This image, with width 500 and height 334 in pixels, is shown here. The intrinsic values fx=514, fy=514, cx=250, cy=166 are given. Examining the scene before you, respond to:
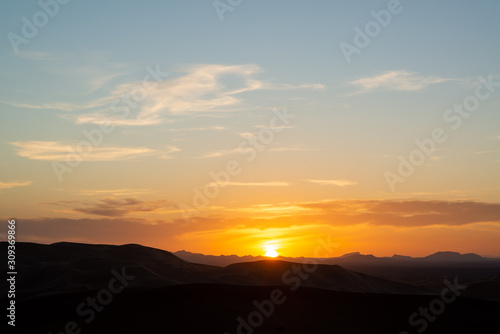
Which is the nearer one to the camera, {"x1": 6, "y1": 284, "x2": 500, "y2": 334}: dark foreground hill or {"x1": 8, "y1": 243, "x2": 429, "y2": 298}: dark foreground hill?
{"x1": 6, "y1": 284, "x2": 500, "y2": 334}: dark foreground hill

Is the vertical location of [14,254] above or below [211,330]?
above

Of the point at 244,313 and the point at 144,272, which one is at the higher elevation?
the point at 144,272

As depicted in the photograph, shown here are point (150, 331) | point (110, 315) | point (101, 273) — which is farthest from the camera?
point (101, 273)

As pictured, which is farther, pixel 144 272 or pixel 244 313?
pixel 144 272

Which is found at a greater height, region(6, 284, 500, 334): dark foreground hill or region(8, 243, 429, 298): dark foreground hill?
region(8, 243, 429, 298): dark foreground hill

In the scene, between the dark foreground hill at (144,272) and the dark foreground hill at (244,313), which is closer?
the dark foreground hill at (244,313)

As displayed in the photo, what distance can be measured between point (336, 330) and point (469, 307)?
517 cm

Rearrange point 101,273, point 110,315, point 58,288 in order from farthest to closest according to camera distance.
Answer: point 101,273
point 58,288
point 110,315

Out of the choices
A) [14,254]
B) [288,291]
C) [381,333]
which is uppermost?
[14,254]

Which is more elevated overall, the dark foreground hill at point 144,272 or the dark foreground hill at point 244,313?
the dark foreground hill at point 144,272

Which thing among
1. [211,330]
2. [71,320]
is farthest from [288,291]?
[71,320]

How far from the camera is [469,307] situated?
54.8ft

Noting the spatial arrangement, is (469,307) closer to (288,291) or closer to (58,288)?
(288,291)

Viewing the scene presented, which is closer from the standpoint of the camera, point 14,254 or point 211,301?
point 211,301
